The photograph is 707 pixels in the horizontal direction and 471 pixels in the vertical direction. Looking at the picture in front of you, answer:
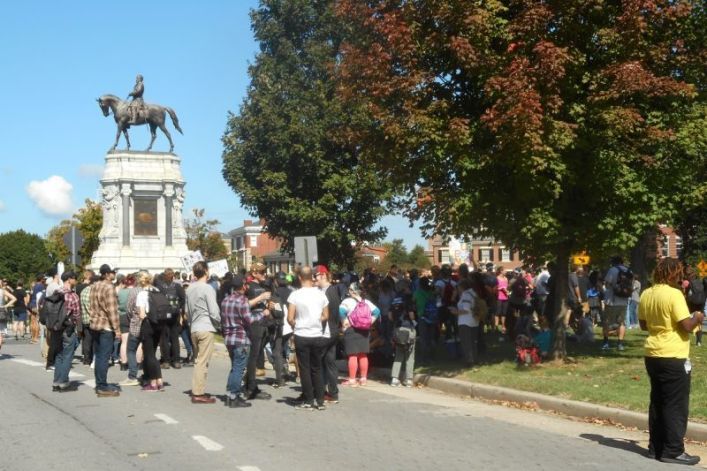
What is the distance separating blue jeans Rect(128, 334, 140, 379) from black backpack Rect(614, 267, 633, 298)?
8.75m

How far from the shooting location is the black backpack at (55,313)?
46.6 ft

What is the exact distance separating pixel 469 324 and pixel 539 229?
2.50 metres

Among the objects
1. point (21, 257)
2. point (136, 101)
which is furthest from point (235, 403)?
point (21, 257)

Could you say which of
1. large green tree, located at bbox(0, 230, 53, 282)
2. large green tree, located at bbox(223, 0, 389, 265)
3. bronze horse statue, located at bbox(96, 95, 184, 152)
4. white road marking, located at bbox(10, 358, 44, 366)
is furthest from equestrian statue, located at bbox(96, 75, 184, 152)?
large green tree, located at bbox(0, 230, 53, 282)

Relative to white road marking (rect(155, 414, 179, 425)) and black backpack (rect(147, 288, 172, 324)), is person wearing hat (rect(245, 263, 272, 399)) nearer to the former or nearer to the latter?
black backpack (rect(147, 288, 172, 324))

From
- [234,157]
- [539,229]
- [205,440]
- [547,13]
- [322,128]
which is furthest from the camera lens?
[234,157]

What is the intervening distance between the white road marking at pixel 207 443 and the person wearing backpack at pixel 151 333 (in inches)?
182

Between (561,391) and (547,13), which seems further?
(547,13)

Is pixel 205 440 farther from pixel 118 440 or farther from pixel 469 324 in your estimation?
pixel 469 324

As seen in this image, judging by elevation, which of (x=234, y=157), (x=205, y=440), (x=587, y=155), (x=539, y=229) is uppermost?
(x=234, y=157)

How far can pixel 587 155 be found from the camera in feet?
47.2

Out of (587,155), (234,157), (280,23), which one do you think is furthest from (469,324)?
(280,23)

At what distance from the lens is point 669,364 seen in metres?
8.66

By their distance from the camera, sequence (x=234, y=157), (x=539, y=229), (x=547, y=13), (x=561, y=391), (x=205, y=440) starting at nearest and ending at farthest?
(x=205, y=440), (x=561, y=391), (x=547, y=13), (x=539, y=229), (x=234, y=157)
